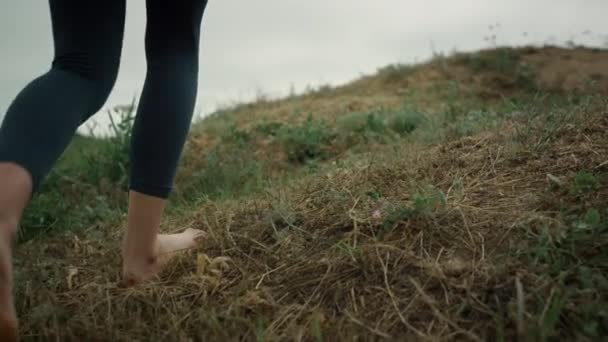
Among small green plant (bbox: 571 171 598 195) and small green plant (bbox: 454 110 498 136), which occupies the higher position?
small green plant (bbox: 454 110 498 136)

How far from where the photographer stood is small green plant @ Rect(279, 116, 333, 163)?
3438mm

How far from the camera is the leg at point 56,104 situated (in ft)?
3.57

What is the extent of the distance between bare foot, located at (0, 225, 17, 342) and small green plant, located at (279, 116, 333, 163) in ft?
7.78

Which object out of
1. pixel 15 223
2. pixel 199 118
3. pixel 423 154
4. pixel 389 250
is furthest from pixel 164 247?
pixel 199 118

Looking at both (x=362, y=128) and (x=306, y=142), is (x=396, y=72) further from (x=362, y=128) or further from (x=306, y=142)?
(x=306, y=142)

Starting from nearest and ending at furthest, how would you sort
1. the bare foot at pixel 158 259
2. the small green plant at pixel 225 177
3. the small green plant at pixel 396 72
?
1. the bare foot at pixel 158 259
2. the small green plant at pixel 225 177
3. the small green plant at pixel 396 72

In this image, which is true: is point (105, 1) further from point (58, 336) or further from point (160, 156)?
point (58, 336)

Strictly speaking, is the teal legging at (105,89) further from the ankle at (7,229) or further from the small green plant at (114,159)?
the small green plant at (114,159)

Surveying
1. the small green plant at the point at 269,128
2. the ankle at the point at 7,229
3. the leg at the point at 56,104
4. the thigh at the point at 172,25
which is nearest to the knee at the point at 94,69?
the leg at the point at 56,104

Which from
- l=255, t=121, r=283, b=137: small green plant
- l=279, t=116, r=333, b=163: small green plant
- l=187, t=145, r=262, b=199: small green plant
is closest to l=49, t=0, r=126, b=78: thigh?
l=187, t=145, r=262, b=199: small green plant

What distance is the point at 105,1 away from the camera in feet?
4.06

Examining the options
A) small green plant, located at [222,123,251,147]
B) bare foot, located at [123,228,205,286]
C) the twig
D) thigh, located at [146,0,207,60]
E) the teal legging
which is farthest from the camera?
small green plant, located at [222,123,251,147]

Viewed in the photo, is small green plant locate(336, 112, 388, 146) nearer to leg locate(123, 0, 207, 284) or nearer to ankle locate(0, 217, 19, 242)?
leg locate(123, 0, 207, 284)

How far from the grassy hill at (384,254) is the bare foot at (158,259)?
0.03 metres
